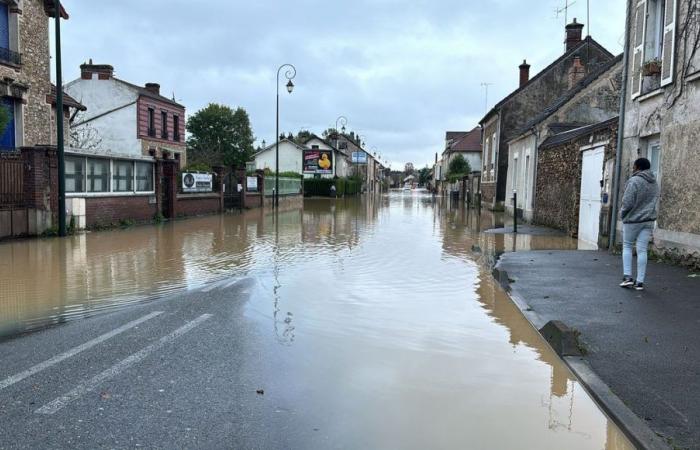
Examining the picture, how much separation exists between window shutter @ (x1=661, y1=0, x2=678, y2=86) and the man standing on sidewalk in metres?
3.37

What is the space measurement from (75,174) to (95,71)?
23.4 meters

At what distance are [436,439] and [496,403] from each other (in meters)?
0.78

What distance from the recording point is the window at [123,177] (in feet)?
59.4

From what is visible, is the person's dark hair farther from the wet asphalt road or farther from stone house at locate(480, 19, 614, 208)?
stone house at locate(480, 19, 614, 208)

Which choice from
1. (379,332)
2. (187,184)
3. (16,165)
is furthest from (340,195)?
(379,332)

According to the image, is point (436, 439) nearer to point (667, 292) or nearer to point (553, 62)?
point (667, 292)

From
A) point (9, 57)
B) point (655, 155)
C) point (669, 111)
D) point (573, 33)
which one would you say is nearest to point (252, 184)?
point (9, 57)

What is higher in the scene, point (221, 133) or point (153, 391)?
point (221, 133)

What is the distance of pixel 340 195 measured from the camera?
58.0 metres

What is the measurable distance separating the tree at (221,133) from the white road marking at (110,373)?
5848cm

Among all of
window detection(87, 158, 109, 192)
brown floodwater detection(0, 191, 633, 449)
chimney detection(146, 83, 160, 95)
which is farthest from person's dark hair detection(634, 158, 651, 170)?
chimney detection(146, 83, 160, 95)

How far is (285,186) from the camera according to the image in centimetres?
4062

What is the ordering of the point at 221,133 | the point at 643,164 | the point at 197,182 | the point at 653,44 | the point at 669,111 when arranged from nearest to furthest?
the point at 643,164, the point at 669,111, the point at 653,44, the point at 197,182, the point at 221,133

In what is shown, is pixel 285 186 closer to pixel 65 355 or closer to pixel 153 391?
pixel 65 355
